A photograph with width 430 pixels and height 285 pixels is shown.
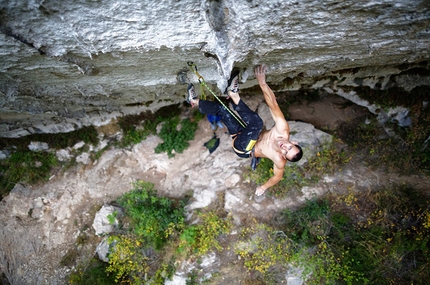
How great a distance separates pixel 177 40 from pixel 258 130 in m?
2.42

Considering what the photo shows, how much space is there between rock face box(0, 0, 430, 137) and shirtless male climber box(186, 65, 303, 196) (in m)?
0.39

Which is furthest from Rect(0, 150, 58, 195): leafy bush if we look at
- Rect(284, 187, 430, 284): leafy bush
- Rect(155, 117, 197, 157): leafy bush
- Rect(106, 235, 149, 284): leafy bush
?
Rect(284, 187, 430, 284): leafy bush

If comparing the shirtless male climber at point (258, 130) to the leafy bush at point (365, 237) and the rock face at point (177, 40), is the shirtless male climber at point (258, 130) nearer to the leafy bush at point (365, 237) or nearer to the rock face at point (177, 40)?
the rock face at point (177, 40)

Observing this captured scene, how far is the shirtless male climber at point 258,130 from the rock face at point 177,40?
389 mm

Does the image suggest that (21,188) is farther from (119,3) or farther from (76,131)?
(119,3)

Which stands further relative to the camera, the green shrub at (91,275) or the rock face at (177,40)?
the green shrub at (91,275)

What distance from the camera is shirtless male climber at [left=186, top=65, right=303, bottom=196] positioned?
4020 millimetres

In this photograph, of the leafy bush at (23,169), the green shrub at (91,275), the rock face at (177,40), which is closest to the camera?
the rock face at (177,40)

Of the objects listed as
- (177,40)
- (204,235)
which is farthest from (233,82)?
(204,235)

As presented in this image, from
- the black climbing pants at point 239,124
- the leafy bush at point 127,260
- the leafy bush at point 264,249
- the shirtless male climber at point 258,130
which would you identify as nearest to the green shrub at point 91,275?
the leafy bush at point 127,260

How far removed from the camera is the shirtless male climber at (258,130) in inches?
158

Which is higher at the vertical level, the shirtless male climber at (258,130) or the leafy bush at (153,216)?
the shirtless male climber at (258,130)

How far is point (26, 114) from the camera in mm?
5902

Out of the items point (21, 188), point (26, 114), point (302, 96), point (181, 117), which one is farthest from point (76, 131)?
point (302, 96)
